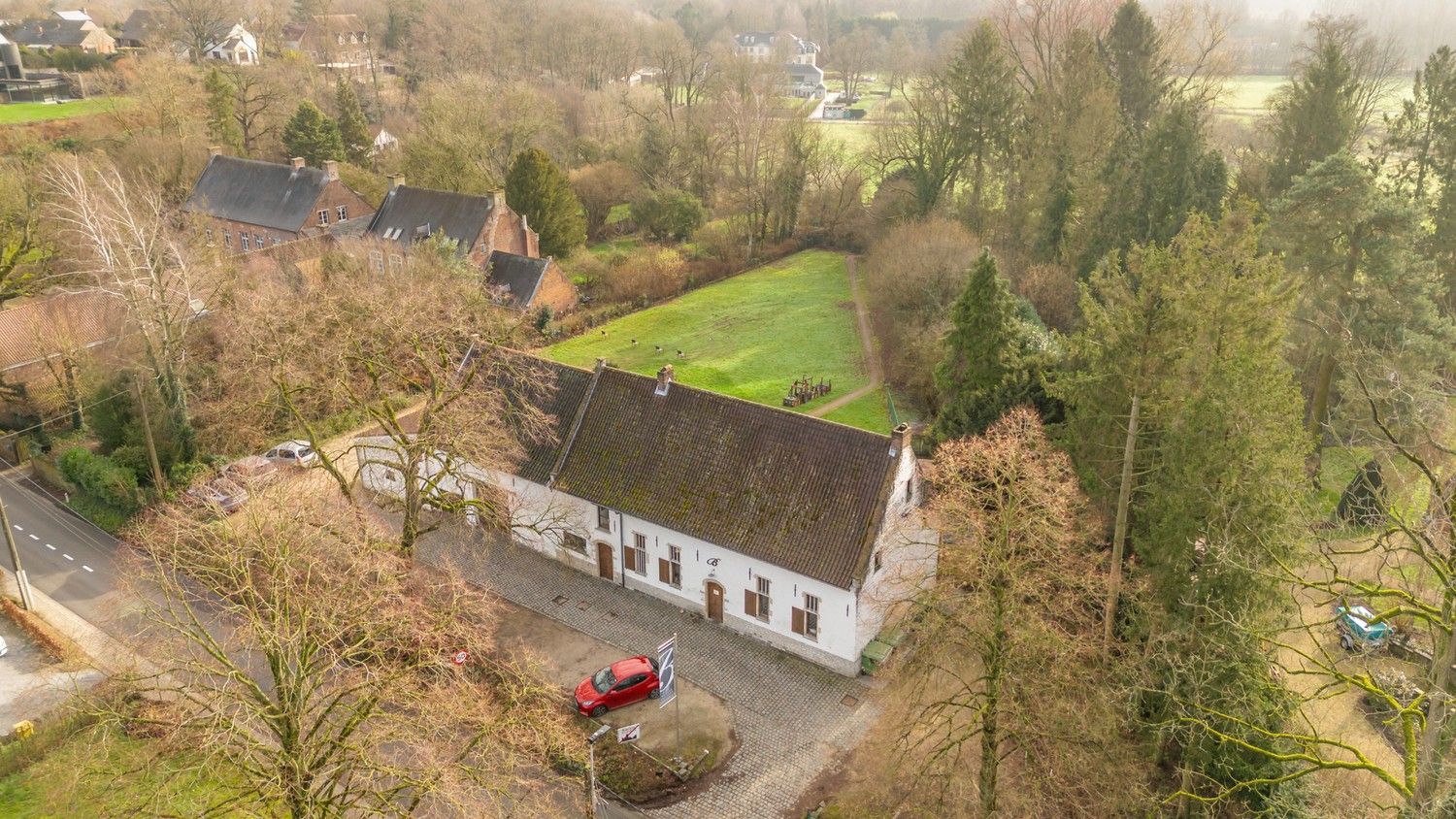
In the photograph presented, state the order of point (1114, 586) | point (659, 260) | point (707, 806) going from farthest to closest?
point (659, 260) → point (1114, 586) → point (707, 806)

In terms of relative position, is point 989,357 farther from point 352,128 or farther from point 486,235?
point 352,128

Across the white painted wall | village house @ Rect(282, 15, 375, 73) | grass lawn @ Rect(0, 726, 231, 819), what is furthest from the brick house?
grass lawn @ Rect(0, 726, 231, 819)

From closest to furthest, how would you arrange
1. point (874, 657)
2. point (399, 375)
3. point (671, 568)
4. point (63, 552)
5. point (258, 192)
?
point (399, 375) → point (874, 657) → point (671, 568) → point (63, 552) → point (258, 192)

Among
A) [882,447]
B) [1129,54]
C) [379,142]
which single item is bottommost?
[882,447]

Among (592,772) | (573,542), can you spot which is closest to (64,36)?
(573,542)

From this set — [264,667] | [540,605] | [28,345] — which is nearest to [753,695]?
[540,605]

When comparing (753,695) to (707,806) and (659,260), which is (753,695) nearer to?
(707,806)

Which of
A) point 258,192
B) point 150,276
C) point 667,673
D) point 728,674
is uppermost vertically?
point 150,276

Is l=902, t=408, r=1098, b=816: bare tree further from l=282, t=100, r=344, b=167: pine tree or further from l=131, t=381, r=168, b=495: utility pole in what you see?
l=282, t=100, r=344, b=167: pine tree
